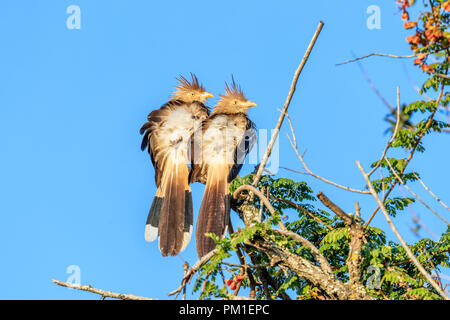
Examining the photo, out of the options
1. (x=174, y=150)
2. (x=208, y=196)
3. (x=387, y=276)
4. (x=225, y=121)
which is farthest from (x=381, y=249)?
(x=174, y=150)

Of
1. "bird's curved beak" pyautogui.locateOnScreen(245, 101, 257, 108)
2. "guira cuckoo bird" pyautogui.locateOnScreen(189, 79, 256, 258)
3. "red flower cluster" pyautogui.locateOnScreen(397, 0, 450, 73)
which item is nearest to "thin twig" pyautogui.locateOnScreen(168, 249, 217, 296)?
"guira cuckoo bird" pyautogui.locateOnScreen(189, 79, 256, 258)

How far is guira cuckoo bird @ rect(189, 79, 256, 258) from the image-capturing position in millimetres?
6789

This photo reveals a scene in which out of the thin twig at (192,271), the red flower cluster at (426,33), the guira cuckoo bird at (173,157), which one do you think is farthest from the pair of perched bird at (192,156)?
the red flower cluster at (426,33)

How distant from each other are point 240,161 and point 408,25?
2.90 m

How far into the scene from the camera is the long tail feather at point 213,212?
6343 millimetres

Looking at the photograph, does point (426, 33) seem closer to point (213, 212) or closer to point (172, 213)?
point (213, 212)

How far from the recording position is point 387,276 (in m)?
5.44

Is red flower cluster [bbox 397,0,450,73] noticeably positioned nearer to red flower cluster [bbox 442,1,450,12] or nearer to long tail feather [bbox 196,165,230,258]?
red flower cluster [bbox 442,1,450,12]

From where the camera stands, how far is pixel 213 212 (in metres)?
6.55

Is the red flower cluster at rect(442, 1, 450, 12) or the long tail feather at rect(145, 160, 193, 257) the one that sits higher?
the red flower cluster at rect(442, 1, 450, 12)

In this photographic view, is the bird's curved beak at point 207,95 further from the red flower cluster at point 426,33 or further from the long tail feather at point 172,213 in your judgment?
the red flower cluster at point 426,33

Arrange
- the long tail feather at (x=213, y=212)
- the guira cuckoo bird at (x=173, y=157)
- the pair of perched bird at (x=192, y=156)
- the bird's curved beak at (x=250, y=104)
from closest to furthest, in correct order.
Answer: the long tail feather at (x=213, y=212)
the pair of perched bird at (x=192, y=156)
the guira cuckoo bird at (x=173, y=157)
the bird's curved beak at (x=250, y=104)

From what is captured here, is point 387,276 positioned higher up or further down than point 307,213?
further down

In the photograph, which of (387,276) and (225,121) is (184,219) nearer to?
(225,121)
